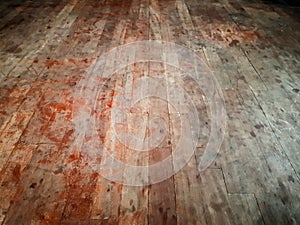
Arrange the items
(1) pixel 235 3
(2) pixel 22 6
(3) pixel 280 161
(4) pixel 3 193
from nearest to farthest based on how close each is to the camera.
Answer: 1. (4) pixel 3 193
2. (3) pixel 280 161
3. (2) pixel 22 6
4. (1) pixel 235 3

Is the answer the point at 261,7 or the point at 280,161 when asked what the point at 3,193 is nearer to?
the point at 280,161

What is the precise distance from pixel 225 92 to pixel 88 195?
3.80 feet

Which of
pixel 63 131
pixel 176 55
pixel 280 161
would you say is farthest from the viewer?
pixel 176 55

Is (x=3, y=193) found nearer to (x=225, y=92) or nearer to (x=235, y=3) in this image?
(x=225, y=92)

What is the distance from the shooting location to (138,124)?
5.26ft

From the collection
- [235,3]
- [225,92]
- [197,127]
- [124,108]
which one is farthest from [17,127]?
[235,3]

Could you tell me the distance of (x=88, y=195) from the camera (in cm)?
121

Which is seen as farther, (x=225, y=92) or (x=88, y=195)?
(x=225, y=92)

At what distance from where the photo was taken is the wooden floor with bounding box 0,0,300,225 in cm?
116

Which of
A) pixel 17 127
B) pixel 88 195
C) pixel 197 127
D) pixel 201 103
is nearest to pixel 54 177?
pixel 88 195

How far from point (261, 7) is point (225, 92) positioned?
2.20 metres

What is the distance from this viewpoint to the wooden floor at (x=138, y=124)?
1.16 m

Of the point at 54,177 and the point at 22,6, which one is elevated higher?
the point at 54,177

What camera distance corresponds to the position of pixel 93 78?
78.1 inches
